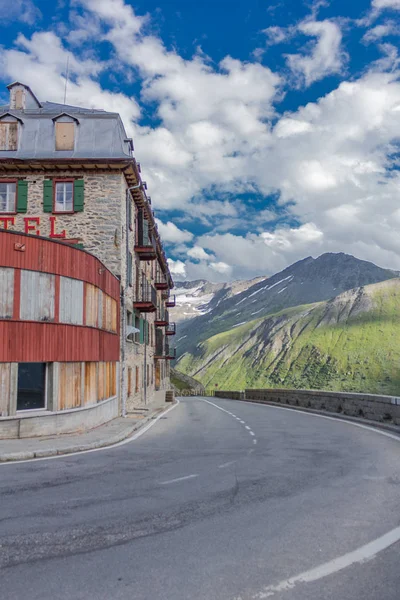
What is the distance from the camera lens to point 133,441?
15391mm

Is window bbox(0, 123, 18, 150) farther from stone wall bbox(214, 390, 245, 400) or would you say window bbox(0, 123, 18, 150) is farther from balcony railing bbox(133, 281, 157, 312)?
stone wall bbox(214, 390, 245, 400)

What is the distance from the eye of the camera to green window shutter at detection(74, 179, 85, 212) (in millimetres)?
25266

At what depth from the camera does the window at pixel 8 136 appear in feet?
87.0

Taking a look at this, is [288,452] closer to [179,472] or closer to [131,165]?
[179,472]

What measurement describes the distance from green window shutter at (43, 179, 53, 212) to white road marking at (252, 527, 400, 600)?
23.0 m

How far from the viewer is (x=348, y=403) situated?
72.8ft

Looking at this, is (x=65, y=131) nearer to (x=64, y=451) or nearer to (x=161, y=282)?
(x=64, y=451)

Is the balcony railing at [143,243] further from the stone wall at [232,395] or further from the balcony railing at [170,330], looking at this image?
the balcony railing at [170,330]

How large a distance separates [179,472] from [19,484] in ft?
9.53

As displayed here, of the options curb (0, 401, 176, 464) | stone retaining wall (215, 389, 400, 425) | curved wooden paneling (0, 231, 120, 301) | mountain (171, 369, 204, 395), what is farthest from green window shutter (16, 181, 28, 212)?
mountain (171, 369, 204, 395)

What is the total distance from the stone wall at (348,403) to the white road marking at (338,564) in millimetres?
12056

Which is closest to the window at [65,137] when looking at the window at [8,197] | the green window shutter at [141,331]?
the window at [8,197]

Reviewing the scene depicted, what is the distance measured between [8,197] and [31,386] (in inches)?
523

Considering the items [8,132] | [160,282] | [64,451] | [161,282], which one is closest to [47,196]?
[8,132]
